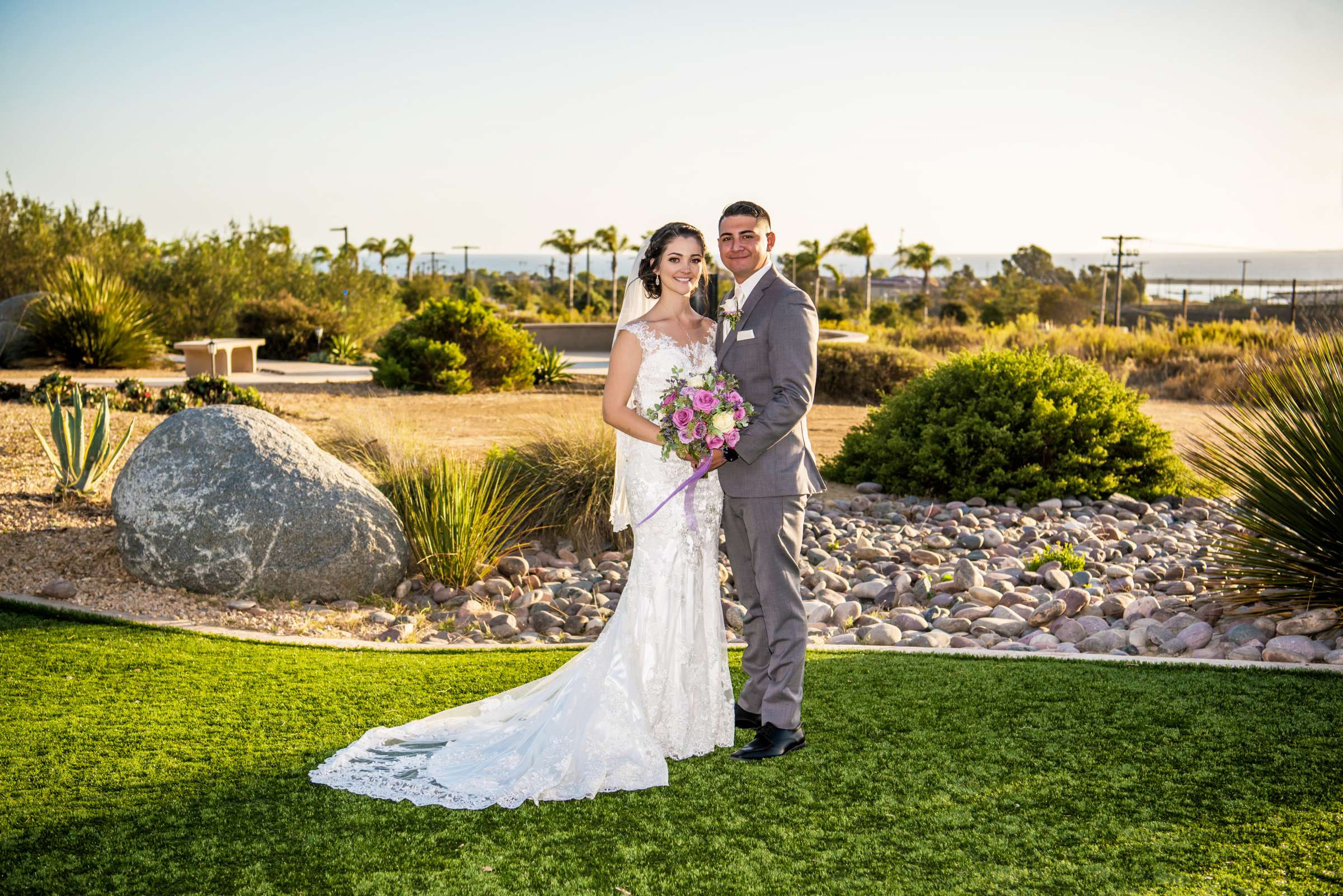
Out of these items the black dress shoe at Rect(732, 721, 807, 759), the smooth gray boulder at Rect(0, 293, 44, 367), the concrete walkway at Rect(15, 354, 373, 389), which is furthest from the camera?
the smooth gray boulder at Rect(0, 293, 44, 367)

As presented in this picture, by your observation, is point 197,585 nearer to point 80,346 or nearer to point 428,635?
point 428,635

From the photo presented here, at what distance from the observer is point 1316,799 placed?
376cm

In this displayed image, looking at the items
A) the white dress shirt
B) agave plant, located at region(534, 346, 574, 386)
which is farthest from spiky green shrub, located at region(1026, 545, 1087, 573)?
agave plant, located at region(534, 346, 574, 386)

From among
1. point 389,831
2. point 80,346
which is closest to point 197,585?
point 389,831

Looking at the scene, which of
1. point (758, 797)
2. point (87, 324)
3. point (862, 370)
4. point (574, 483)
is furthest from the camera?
point (862, 370)

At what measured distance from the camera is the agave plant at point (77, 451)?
8.08 meters

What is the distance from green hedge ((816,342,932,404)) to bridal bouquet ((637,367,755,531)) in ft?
47.7

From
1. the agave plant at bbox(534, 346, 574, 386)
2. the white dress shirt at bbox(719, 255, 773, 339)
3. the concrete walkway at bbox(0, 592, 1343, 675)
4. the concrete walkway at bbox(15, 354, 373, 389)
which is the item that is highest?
the white dress shirt at bbox(719, 255, 773, 339)

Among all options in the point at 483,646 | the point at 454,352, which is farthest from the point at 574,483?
the point at 454,352

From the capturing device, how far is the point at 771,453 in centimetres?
417

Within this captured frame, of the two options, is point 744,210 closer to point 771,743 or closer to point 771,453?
point 771,453

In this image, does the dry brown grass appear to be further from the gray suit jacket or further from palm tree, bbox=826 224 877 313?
palm tree, bbox=826 224 877 313

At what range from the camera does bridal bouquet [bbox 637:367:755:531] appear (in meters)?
3.94

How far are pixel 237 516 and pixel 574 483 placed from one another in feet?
9.14
